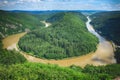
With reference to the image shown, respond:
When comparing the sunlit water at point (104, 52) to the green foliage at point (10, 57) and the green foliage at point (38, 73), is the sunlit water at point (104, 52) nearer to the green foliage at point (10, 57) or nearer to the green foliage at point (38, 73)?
the green foliage at point (38, 73)

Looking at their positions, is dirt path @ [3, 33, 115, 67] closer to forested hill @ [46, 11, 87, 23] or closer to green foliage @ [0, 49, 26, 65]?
green foliage @ [0, 49, 26, 65]

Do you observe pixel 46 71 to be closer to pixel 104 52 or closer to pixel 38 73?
pixel 38 73

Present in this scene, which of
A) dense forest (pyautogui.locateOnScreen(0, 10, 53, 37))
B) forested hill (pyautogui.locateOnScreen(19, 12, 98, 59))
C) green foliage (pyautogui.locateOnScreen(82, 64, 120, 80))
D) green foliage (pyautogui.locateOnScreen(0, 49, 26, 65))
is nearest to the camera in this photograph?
green foliage (pyautogui.locateOnScreen(82, 64, 120, 80))

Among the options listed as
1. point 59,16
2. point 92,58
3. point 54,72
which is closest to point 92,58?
point 92,58

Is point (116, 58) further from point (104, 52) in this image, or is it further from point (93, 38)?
point (93, 38)

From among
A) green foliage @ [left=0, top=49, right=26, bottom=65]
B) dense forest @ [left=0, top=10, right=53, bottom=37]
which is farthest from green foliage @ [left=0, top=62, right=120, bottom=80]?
dense forest @ [left=0, top=10, right=53, bottom=37]

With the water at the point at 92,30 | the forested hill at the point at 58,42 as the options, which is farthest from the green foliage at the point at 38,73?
the water at the point at 92,30

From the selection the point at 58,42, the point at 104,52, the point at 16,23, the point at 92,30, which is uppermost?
the point at 16,23
